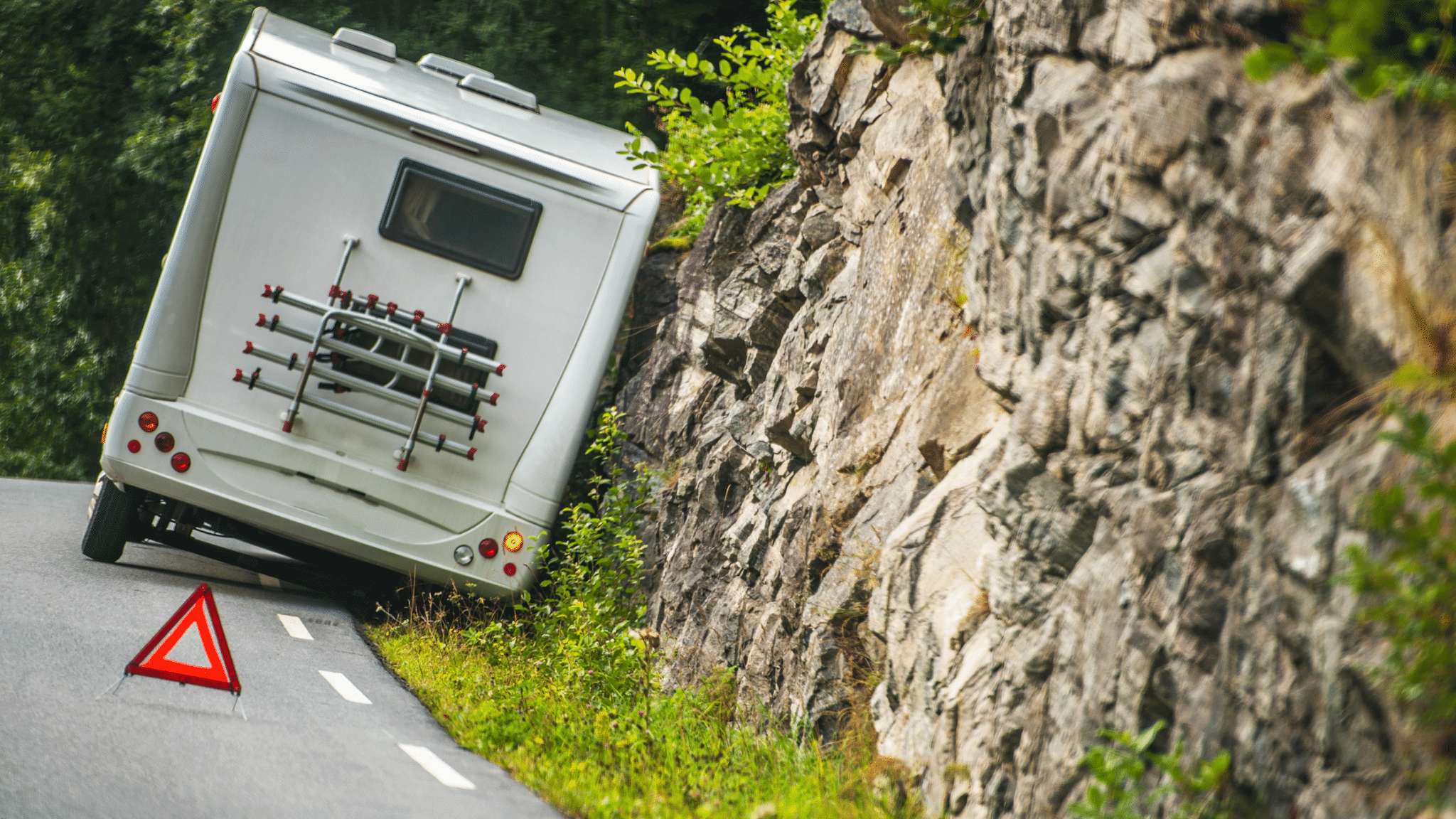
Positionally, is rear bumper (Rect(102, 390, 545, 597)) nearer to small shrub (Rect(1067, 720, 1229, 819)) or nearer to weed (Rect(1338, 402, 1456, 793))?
small shrub (Rect(1067, 720, 1229, 819))

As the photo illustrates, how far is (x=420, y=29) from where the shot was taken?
16984 millimetres

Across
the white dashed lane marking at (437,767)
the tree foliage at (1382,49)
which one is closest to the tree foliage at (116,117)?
the white dashed lane marking at (437,767)

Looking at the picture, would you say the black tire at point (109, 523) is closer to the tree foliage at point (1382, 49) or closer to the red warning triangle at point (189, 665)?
the red warning triangle at point (189, 665)

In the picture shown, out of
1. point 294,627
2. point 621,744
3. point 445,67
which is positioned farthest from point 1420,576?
point 445,67

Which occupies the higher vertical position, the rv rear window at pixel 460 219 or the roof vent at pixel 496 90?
the roof vent at pixel 496 90

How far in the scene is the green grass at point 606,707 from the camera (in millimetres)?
4902

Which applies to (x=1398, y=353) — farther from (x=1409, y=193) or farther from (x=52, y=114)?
(x=52, y=114)

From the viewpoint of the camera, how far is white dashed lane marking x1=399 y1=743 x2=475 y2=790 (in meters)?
5.20

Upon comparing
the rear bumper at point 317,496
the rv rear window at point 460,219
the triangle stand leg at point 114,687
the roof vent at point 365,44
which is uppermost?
the roof vent at point 365,44

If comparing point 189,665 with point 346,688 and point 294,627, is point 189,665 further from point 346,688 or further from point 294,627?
point 294,627

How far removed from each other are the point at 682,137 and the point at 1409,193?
7.95 m

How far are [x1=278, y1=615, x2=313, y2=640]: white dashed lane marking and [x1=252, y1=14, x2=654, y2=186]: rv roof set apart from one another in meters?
4.09

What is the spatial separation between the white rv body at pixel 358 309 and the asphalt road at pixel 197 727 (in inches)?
39.4

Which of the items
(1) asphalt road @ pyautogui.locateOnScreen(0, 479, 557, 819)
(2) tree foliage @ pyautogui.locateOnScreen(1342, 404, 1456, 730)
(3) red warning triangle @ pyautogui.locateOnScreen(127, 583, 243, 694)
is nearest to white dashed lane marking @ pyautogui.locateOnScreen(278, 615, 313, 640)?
(1) asphalt road @ pyautogui.locateOnScreen(0, 479, 557, 819)
